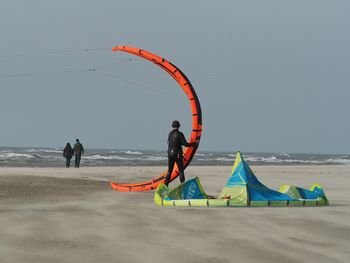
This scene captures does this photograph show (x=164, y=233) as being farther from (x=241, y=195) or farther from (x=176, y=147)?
(x=176, y=147)

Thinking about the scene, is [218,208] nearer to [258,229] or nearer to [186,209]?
[186,209]

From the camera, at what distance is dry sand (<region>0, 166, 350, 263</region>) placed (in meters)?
5.80

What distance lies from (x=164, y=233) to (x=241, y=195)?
12.2ft

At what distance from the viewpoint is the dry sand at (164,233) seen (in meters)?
5.80

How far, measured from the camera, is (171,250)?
6.05 meters

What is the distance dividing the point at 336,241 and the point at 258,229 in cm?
117

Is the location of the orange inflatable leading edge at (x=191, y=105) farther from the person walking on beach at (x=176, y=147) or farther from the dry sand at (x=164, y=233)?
the dry sand at (x=164, y=233)

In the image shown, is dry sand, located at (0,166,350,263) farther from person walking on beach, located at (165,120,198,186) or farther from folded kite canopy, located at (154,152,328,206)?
person walking on beach, located at (165,120,198,186)

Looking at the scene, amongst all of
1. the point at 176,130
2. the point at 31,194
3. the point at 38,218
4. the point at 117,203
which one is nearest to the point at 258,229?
the point at 38,218

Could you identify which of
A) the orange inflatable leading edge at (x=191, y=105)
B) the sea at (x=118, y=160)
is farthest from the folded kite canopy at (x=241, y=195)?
the sea at (x=118, y=160)

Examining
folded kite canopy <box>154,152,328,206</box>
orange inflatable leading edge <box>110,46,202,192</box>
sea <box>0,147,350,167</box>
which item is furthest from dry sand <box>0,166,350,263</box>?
sea <box>0,147,350,167</box>

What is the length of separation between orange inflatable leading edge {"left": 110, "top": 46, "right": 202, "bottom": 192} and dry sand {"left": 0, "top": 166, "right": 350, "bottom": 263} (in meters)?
3.14

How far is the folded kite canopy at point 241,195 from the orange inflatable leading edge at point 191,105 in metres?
2.80

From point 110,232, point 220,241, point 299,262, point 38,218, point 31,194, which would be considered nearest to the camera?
point 299,262
